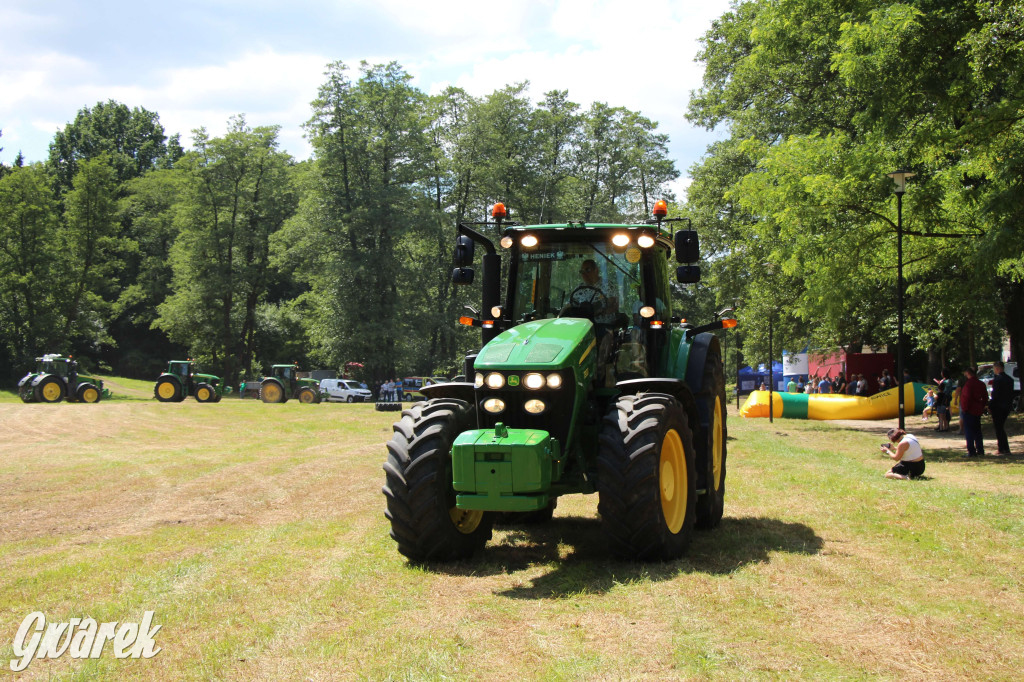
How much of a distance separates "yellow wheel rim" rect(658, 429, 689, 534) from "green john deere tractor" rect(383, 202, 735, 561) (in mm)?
16

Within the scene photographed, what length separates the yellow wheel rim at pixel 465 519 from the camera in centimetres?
683

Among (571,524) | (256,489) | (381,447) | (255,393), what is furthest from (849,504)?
(255,393)

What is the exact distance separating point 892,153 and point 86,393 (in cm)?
3590

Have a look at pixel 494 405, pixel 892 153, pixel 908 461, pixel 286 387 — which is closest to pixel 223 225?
pixel 286 387

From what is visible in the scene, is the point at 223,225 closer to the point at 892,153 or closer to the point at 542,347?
the point at 892,153

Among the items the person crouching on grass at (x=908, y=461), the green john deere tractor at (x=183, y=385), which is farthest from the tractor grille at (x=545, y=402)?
the green john deere tractor at (x=183, y=385)

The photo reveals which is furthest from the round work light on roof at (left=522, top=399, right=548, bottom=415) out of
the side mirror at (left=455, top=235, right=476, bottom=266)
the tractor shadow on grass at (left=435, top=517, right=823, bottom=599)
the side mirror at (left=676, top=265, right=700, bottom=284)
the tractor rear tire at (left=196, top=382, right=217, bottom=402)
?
the tractor rear tire at (left=196, top=382, right=217, bottom=402)

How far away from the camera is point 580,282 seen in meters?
7.97

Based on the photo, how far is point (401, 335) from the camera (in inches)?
1842

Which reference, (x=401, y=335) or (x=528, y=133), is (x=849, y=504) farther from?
(x=528, y=133)

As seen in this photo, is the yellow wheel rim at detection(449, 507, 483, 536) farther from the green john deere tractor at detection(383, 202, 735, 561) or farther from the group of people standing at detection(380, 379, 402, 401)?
the group of people standing at detection(380, 379, 402, 401)

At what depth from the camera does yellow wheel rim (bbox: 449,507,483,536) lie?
6832 mm

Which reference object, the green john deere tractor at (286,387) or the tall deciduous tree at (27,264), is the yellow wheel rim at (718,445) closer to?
the green john deere tractor at (286,387)

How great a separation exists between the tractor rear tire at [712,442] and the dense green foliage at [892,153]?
25.2 feet
